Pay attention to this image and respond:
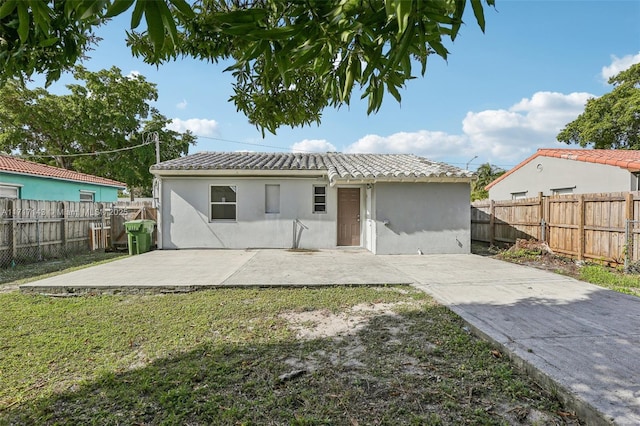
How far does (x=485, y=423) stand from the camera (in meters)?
2.33

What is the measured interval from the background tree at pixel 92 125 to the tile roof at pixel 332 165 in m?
13.8

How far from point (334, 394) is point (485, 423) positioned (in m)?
1.14

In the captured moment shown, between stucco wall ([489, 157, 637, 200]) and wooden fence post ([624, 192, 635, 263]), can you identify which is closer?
wooden fence post ([624, 192, 635, 263])

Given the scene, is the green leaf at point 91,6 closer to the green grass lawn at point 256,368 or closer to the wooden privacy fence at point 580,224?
the green grass lawn at point 256,368

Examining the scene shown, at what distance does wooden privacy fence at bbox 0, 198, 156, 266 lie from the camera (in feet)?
28.9

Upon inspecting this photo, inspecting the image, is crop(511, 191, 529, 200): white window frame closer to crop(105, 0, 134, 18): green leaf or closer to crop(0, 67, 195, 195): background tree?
crop(105, 0, 134, 18): green leaf

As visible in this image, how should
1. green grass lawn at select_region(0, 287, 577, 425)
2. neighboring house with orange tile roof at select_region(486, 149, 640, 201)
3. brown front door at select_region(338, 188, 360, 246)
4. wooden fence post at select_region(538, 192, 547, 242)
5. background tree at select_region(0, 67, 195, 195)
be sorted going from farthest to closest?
background tree at select_region(0, 67, 195, 195) → brown front door at select_region(338, 188, 360, 246) → neighboring house with orange tile roof at select_region(486, 149, 640, 201) → wooden fence post at select_region(538, 192, 547, 242) → green grass lawn at select_region(0, 287, 577, 425)

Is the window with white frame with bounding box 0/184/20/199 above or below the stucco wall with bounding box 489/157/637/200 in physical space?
below

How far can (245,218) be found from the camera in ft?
37.7

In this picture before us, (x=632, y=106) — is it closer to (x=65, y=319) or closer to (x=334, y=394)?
(x=334, y=394)

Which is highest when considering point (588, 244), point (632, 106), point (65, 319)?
point (632, 106)

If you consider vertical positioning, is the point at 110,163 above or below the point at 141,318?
above

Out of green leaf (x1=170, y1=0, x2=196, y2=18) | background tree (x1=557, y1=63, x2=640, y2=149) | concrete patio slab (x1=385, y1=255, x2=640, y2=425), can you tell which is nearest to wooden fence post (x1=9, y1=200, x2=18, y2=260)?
concrete patio slab (x1=385, y1=255, x2=640, y2=425)

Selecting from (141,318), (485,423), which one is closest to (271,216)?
(141,318)
